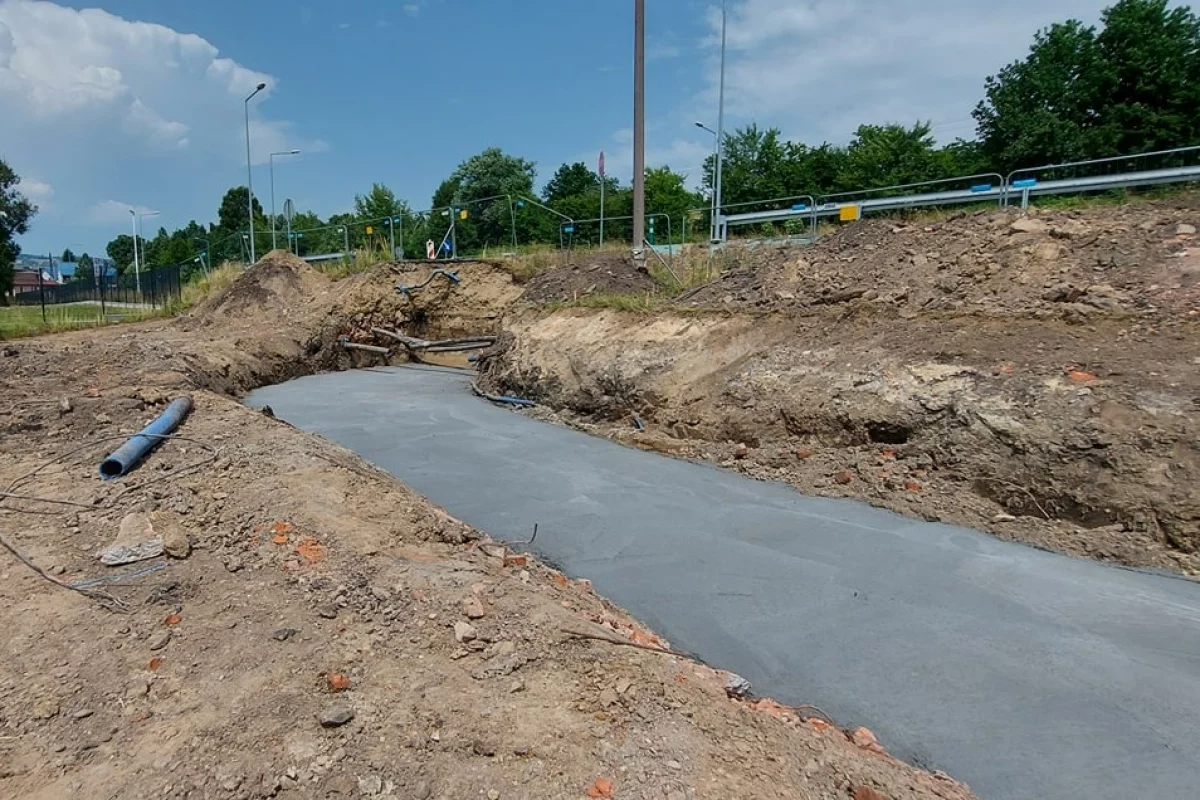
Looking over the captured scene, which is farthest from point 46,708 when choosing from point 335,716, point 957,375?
point 957,375

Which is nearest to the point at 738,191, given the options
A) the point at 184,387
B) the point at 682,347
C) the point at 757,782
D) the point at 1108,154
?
Result: the point at 1108,154

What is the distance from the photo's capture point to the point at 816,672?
12.6ft

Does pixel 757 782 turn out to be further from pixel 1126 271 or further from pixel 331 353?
pixel 331 353

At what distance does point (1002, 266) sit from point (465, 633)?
28.5 ft

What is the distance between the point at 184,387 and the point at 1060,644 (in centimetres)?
1063

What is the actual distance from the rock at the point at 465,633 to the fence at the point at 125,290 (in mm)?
27341

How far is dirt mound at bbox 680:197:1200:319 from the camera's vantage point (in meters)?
7.89

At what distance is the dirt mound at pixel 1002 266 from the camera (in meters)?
7.89

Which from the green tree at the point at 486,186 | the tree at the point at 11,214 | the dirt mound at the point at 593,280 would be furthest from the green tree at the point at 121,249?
the dirt mound at the point at 593,280

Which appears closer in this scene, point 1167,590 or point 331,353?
point 1167,590

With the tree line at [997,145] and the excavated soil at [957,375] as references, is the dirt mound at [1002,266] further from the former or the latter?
the tree line at [997,145]

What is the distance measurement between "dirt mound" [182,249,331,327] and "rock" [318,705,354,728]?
19075mm

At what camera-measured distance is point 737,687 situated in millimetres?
3605

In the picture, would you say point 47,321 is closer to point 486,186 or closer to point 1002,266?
point 1002,266
